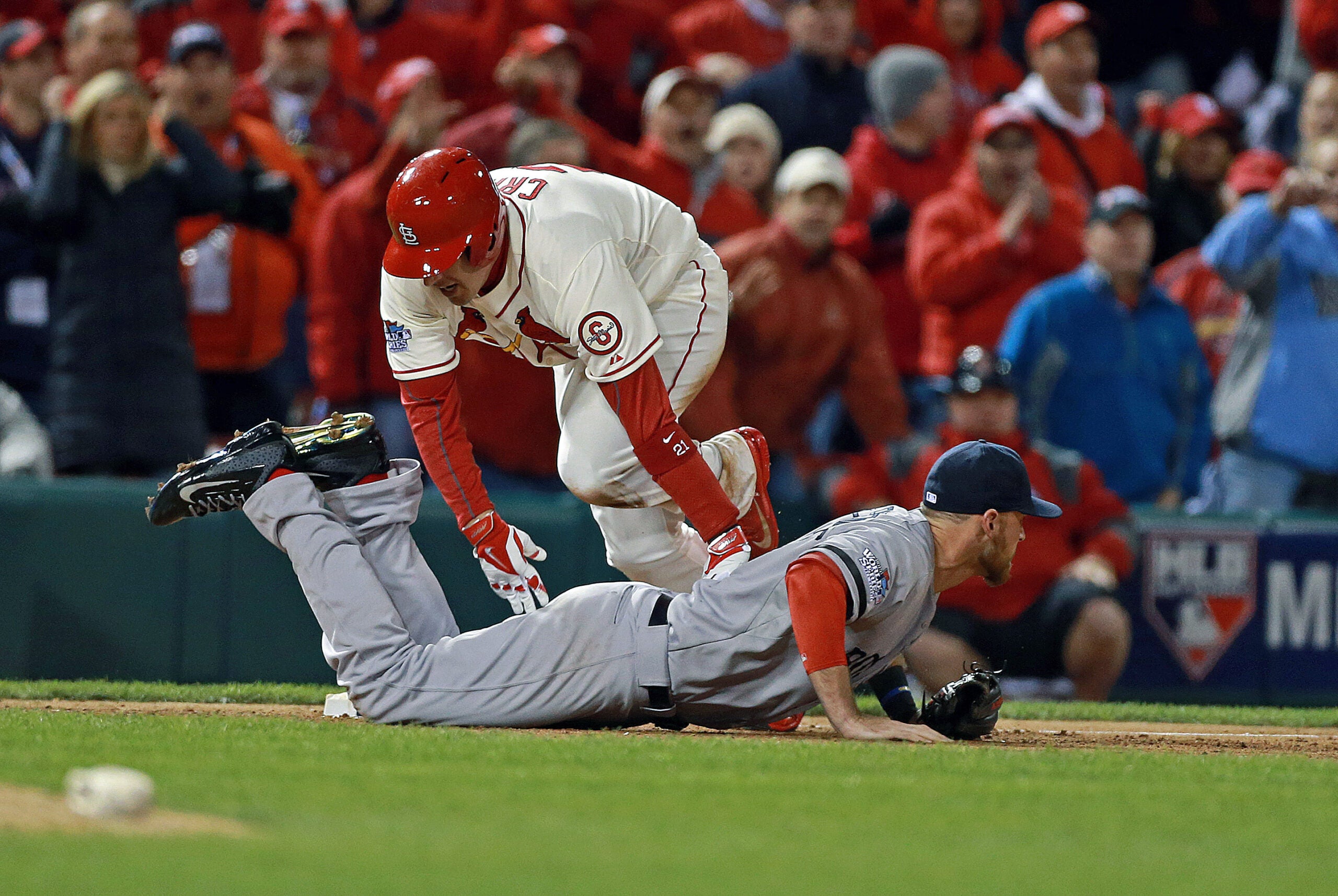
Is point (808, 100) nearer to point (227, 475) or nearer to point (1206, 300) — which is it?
point (1206, 300)

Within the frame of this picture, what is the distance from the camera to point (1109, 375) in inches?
339

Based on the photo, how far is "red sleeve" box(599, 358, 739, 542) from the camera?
208 inches

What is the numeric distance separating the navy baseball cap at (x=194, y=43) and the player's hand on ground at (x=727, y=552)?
14.3 ft

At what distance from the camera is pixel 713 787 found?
4.04m

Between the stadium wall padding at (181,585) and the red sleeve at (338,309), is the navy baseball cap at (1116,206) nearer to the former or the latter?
the stadium wall padding at (181,585)

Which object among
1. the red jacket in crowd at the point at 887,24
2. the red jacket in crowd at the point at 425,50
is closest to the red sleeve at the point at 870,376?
the red jacket in crowd at the point at 425,50

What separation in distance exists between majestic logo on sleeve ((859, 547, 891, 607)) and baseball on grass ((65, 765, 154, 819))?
76.3 inches

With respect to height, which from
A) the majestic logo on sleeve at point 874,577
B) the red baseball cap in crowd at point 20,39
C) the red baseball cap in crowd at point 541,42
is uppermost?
the red baseball cap in crowd at point 541,42

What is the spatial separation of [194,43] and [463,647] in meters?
4.38

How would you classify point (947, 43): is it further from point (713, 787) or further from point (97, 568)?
point (713, 787)

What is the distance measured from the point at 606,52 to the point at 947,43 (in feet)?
7.02

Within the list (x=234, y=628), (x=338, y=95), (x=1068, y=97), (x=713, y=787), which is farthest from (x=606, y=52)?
(x=713, y=787)

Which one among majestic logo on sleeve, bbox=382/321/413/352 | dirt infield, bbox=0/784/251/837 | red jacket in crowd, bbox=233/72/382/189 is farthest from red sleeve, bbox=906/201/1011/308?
dirt infield, bbox=0/784/251/837

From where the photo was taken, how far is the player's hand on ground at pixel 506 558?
224 inches
